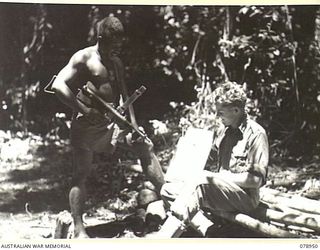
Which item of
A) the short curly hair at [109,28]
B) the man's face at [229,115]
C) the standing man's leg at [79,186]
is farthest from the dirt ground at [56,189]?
the short curly hair at [109,28]

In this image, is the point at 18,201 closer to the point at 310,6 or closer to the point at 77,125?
the point at 77,125

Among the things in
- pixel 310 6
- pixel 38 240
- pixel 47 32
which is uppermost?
pixel 310 6

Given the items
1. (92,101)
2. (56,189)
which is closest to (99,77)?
(92,101)

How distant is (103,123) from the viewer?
1.47 m

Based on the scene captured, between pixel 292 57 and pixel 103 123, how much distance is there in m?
0.56

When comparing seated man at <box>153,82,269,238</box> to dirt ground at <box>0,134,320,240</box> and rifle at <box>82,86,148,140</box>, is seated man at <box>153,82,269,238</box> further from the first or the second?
rifle at <box>82,86,148,140</box>

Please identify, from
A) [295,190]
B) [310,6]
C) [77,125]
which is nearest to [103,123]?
[77,125]

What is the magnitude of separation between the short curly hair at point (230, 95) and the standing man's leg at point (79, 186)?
39 centimetres

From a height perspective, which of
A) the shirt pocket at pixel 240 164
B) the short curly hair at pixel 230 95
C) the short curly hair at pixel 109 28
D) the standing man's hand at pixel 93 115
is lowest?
the shirt pocket at pixel 240 164

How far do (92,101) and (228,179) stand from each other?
1.39 feet

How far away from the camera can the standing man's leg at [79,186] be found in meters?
1.45

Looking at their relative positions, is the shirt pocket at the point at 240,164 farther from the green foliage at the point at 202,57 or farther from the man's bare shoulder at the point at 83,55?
the man's bare shoulder at the point at 83,55

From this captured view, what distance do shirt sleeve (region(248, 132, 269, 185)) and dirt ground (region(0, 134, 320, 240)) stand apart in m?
0.03

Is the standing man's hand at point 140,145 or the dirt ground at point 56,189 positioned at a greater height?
the standing man's hand at point 140,145
